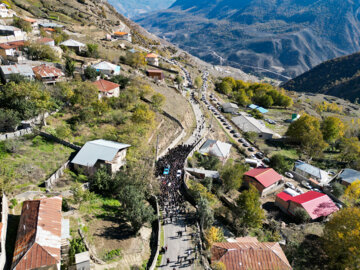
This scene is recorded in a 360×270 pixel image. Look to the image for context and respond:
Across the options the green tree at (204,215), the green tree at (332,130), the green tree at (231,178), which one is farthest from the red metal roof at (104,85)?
the green tree at (332,130)

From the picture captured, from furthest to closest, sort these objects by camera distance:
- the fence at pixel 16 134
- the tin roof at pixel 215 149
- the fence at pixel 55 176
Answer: the tin roof at pixel 215 149 < the fence at pixel 16 134 < the fence at pixel 55 176

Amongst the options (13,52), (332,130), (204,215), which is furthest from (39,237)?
(332,130)

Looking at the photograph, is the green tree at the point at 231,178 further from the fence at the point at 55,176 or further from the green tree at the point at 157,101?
the fence at the point at 55,176

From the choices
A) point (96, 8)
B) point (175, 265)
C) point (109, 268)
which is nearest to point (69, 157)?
point (109, 268)

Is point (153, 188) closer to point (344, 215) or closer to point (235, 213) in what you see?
point (235, 213)

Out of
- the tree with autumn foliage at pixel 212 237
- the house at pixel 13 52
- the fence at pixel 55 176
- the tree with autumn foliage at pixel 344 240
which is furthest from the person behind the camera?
the house at pixel 13 52

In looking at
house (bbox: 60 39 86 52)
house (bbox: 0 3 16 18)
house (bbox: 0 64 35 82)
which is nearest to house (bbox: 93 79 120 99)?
house (bbox: 0 64 35 82)

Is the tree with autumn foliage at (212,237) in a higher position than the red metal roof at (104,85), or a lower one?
lower
